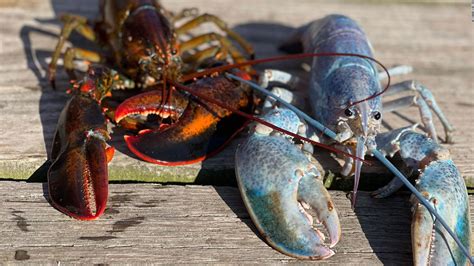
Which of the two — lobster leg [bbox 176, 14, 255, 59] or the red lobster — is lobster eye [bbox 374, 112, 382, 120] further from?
lobster leg [bbox 176, 14, 255, 59]

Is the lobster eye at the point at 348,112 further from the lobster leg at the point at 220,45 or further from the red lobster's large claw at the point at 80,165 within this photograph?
the red lobster's large claw at the point at 80,165

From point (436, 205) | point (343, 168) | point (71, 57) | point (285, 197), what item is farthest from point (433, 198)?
point (71, 57)

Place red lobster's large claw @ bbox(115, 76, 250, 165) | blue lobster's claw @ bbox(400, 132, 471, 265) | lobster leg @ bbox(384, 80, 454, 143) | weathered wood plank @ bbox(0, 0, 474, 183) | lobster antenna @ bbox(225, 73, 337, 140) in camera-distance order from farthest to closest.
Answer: lobster leg @ bbox(384, 80, 454, 143)
weathered wood plank @ bbox(0, 0, 474, 183)
red lobster's large claw @ bbox(115, 76, 250, 165)
lobster antenna @ bbox(225, 73, 337, 140)
blue lobster's claw @ bbox(400, 132, 471, 265)

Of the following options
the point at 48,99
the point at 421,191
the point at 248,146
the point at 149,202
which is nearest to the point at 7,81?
the point at 48,99

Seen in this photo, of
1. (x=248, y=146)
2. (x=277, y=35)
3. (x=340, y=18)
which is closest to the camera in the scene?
(x=248, y=146)

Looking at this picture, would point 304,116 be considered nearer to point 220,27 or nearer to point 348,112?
point 348,112

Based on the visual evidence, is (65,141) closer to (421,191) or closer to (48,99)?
(48,99)

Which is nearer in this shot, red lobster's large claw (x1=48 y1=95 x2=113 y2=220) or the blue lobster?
the blue lobster

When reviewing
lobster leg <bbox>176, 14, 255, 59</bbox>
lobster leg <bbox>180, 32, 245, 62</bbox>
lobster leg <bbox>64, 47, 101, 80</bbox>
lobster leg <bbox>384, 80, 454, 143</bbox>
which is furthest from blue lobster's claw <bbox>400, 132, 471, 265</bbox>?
lobster leg <bbox>64, 47, 101, 80</bbox>
